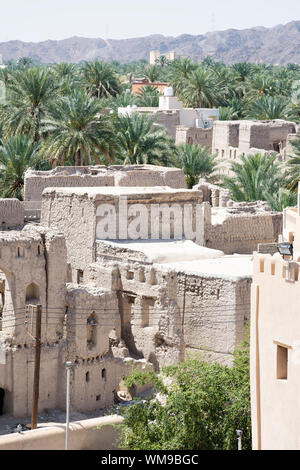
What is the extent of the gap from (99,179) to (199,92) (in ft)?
98.1

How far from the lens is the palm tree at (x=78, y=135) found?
35.7m

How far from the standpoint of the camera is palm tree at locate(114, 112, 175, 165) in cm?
3594

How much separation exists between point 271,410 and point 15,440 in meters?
6.64

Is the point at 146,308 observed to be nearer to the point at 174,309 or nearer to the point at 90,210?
the point at 174,309

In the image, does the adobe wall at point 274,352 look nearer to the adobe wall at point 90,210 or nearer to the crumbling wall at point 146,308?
the crumbling wall at point 146,308

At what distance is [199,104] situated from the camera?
59.4 meters

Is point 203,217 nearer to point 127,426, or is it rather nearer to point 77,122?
point 127,426

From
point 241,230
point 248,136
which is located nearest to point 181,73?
point 248,136

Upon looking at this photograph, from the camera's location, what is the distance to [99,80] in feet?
203

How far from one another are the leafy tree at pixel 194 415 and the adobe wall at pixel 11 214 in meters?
9.22

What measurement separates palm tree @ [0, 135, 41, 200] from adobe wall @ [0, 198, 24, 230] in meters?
5.41

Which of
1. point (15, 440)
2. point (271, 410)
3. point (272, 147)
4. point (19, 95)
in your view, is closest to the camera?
point (271, 410)

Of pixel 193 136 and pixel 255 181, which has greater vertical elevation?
pixel 193 136

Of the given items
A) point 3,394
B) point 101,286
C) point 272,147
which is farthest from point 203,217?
point 272,147
